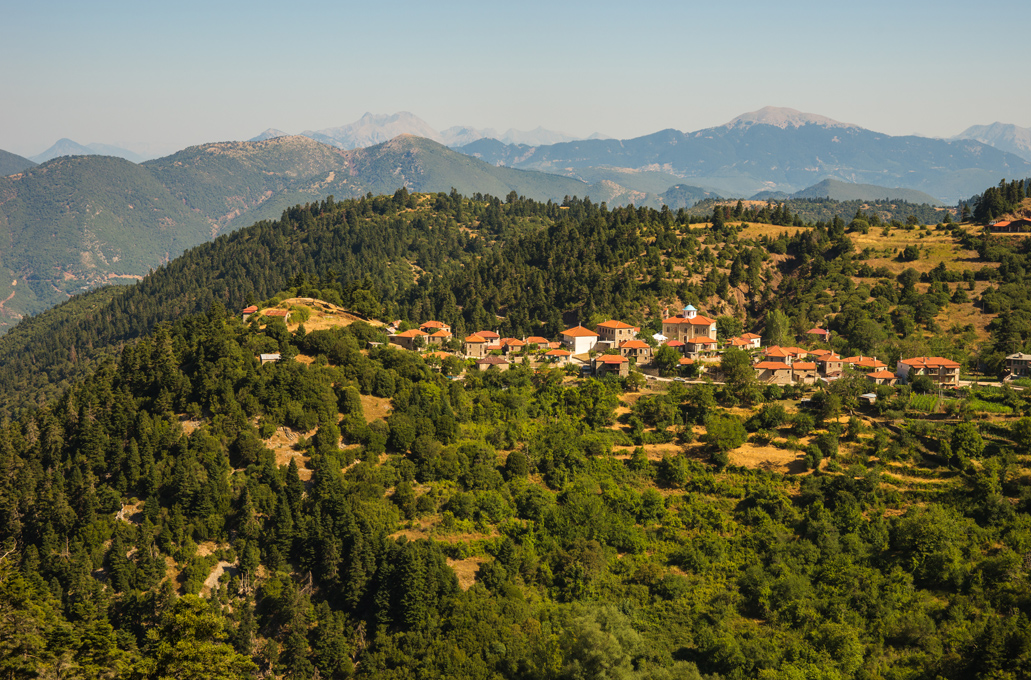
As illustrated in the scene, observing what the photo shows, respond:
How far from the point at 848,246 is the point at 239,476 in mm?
92815

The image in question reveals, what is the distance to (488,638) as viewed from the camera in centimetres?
4634

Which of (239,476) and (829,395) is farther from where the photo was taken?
(829,395)

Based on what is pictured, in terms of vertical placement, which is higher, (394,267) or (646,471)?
(394,267)

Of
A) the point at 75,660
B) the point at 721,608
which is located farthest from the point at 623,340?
the point at 75,660

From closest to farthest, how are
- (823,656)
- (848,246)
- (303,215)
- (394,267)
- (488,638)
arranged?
(823,656), (488,638), (848,246), (394,267), (303,215)

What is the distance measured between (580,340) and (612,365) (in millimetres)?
10824

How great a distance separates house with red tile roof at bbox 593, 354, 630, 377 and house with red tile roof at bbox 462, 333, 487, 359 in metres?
15.5

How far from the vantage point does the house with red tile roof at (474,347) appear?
3447 inches

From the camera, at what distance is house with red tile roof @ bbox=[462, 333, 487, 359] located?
87.6m

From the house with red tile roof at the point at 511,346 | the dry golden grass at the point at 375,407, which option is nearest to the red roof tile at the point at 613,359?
the house with red tile roof at the point at 511,346

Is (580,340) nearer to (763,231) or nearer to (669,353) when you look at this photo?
(669,353)

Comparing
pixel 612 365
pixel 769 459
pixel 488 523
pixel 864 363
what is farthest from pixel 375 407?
pixel 864 363

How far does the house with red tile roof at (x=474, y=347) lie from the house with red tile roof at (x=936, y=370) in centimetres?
4371

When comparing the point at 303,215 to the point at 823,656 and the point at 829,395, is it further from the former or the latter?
the point at 823,656
